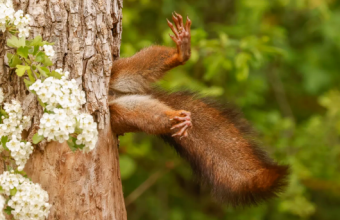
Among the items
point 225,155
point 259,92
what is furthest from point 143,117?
point 259,92

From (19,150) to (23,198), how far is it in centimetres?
21

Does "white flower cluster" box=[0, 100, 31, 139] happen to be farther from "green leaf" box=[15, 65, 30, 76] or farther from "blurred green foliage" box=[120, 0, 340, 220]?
"blurred green foliage" box=[120, 0, 340, 220]

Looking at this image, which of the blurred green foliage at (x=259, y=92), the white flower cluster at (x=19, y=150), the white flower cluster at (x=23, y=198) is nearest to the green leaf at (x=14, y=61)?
the white flower cluster at (x=19, y=150)

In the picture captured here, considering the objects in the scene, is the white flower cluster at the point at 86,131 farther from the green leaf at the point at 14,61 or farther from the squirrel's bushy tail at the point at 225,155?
the squirrel's bushy tail at the point at 225,155

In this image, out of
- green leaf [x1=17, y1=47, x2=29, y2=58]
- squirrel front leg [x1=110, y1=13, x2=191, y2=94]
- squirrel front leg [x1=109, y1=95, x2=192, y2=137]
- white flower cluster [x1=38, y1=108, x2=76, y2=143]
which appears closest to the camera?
white flower cluster [x1=38, y1=108, x2=76, y2=143]

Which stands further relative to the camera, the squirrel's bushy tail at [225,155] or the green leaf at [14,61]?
the squirrel's bushy tail at [225,155]

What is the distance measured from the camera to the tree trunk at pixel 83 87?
2338 mm

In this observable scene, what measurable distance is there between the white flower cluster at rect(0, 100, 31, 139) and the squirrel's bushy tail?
3.07 ft

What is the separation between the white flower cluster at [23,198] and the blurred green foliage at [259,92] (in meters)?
2.28

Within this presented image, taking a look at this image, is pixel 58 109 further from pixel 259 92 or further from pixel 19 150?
pixel 259 92

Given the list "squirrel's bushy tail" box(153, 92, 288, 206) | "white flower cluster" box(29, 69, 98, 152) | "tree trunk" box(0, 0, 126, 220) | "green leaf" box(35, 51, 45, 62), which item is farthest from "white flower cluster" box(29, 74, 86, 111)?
"squirrel's bushy tail" box(153, 92, 288, 206)

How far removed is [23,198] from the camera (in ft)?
7.00

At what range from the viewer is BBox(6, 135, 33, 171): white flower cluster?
2.11 metres

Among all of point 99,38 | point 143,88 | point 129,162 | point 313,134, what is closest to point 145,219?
point 129,162
